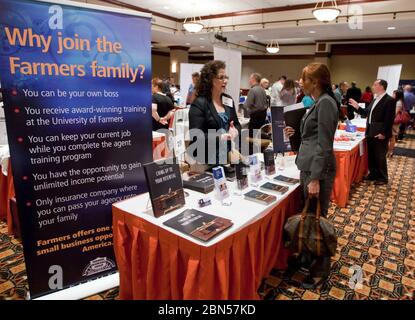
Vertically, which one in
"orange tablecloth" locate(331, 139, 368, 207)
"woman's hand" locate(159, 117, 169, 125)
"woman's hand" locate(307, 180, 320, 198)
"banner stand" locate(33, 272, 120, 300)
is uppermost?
"woman's hand" locate(159, 117, 169, 125)

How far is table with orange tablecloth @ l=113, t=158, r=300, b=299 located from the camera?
4.34ft

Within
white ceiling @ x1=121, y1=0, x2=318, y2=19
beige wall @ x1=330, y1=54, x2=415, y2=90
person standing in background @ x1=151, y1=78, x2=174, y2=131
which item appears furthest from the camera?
beige wall @ x1=330, y1=54, x2=415, y2=90

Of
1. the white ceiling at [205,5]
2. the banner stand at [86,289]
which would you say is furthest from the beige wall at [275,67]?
the banner stand at [86,289]

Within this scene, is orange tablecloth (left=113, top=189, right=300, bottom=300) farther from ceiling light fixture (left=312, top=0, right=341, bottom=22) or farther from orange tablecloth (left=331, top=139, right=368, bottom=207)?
ceiling light fixture (left=312, top=0, right=341, bottom=22)

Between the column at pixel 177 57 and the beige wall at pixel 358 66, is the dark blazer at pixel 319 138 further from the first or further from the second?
the column at pixel 177 57

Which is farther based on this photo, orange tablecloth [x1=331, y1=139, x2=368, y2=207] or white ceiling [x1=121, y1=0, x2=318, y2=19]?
white ceiling [x1=121, y1=0, x2=318, y2=19]

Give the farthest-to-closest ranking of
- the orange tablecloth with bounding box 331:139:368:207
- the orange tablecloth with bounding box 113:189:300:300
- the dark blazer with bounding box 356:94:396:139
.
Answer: the dark blazer with bounding box 356:94:396:139 → the orange tablecloth with bounding box 331:139:368:207 → the orange tablecloth with bounding box 113:189:300:300

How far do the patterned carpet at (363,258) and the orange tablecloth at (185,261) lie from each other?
0.37 meters

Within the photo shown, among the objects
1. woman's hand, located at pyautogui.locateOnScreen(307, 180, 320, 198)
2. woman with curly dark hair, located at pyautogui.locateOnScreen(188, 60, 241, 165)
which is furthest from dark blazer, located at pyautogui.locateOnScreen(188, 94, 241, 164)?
woman's hand, located at pyautogui.locateOnScreen(307, 180, 320, 198)

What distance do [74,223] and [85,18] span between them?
114 cm

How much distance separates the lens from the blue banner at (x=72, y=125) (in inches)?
57.8

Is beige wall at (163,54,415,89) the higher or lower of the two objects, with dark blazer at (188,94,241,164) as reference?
higher

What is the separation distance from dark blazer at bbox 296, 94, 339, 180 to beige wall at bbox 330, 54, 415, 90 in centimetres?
1239
